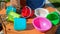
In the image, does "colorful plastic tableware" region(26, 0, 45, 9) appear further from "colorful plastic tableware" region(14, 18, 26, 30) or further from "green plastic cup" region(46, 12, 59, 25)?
"colorful plastic tableware" region(14, 18, 26, 30)

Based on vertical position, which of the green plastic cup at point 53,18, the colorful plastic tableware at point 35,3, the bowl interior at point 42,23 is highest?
the colorful plastic tableware at point 35,3

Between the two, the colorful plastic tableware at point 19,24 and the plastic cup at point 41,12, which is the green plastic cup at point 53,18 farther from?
the colorful plastic tableware at point 19,24

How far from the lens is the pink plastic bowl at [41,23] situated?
1874mm

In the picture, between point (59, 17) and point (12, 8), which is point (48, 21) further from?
point (12, 8)

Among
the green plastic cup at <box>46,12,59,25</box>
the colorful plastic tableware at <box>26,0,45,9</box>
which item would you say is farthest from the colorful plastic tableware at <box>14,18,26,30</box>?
the colorful plastic tableware at <box>26,0,45,9</box>

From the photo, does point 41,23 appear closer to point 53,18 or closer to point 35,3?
point 53,18

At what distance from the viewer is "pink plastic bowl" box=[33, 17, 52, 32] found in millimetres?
1874

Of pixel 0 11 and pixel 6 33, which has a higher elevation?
pixel 0 11

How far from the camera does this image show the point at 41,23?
199 centimetres

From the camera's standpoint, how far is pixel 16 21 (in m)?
1.80

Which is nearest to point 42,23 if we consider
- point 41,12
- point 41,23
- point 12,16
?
point 41,23

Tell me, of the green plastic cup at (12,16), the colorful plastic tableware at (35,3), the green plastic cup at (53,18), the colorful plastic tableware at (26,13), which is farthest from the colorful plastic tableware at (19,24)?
the colorful plastic tableware at (35,3)

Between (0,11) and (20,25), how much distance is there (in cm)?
47

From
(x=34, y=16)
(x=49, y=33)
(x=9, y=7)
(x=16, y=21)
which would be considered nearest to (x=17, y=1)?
(x=9, y=7)
